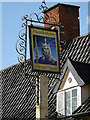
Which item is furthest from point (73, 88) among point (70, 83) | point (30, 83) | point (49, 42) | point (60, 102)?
point (30, 83)

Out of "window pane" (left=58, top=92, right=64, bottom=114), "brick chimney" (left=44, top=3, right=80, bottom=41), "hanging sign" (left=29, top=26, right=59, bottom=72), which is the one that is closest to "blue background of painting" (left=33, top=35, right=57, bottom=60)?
"hanging sign" (left=29, top=26, right=59, bottom=72)

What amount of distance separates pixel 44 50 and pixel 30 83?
5.55 m

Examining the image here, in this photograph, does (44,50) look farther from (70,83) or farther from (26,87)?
Answer: (26,87)

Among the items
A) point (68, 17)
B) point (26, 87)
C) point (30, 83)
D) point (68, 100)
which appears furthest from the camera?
point (68, 17)

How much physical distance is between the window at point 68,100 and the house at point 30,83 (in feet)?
2.01

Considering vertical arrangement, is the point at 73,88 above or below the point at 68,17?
below

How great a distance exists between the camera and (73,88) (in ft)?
61.2

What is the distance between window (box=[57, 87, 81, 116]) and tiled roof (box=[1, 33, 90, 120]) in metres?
0.77

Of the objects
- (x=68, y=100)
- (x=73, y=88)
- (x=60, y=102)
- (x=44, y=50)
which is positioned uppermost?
(x=44, y=50)

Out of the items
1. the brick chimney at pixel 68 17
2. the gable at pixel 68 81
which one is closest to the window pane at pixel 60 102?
the gable at pixel 68 81

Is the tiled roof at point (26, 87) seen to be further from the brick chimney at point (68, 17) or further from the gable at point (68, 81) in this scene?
the brick chimney at point (68, 17)

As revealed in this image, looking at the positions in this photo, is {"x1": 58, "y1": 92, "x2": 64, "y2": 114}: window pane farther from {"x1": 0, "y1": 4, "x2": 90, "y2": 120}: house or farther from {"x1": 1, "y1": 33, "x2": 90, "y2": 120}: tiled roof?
{"x1": 1, "y1": 33, "x2": 90, "y2": 120}: tiled roof

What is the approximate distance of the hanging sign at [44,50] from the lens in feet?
53.0

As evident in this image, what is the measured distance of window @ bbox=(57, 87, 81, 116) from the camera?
715 inches
